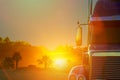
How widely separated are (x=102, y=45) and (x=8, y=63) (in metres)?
119

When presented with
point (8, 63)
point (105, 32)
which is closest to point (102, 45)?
point (105, 32)

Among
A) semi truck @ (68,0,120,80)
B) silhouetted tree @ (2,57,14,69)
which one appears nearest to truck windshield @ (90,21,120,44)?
semi truck @ (68,0,120,80)

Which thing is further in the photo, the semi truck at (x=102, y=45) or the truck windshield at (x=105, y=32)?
the truck windshield at (x=105, y=32)

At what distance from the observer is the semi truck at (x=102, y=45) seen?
21922 millimetres

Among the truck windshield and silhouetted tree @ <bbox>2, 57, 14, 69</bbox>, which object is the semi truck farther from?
silhouetted tree @ <bbox>2, 57, 14, 69</bbox>

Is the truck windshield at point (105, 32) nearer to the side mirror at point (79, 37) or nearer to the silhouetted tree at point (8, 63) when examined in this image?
the side mirror at point (79, 37)

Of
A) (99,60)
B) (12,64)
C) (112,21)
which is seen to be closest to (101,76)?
(99,60)

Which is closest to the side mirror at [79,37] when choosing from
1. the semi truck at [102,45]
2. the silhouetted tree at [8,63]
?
the semi truck at [102,45]

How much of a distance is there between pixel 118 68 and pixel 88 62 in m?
1.52

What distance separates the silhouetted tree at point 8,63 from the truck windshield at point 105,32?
114m

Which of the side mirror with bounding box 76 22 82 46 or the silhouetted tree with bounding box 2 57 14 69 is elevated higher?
the side mirror with bounding box 76 22 82 46

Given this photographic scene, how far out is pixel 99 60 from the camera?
863 inches

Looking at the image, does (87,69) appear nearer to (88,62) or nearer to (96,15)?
(88,62)

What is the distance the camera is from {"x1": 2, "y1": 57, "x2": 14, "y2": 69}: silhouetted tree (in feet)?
449
